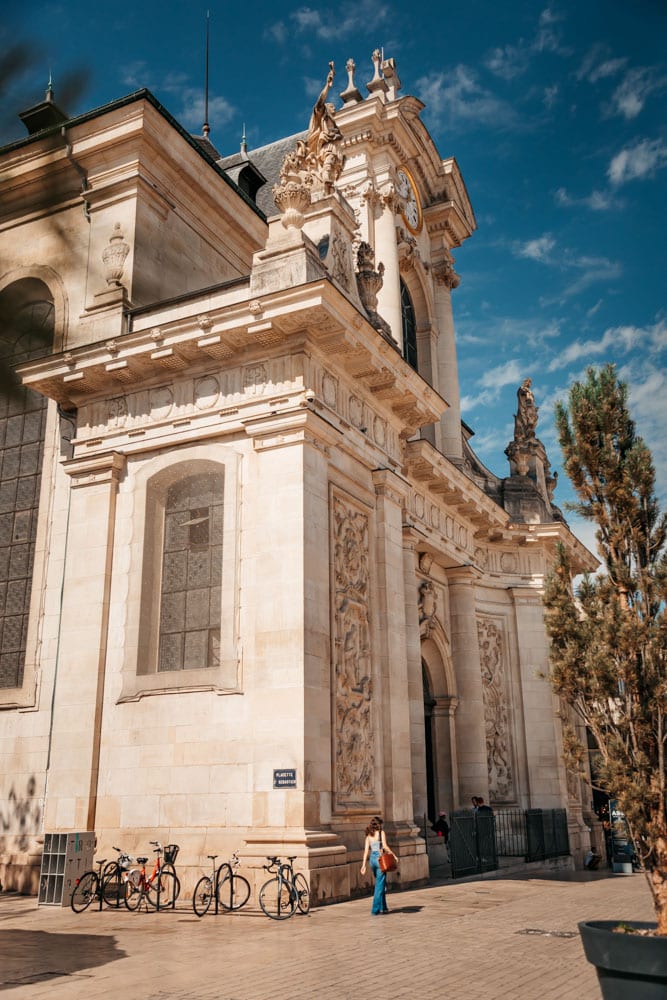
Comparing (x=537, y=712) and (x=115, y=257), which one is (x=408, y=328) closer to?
(x=115, y=257)

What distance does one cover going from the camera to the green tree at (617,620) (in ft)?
26.3

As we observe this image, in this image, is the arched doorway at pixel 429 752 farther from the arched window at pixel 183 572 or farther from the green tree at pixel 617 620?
the green tree at pixel 617 620

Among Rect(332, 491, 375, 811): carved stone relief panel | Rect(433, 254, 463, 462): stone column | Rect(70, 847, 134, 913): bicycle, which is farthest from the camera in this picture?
Rect(433, 254, 463, 462): stone column

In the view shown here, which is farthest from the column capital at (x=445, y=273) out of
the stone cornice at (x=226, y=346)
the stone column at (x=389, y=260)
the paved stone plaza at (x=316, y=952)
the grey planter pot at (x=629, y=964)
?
the grey planter pot at (x=629, y=964)

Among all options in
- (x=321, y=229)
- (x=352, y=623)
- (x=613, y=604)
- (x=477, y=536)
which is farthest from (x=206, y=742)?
(x=477, y=536)

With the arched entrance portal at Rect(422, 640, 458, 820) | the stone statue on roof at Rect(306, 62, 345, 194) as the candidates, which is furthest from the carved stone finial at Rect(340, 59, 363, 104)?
the arched entrance portal at Rect(422, 640, 458, 820)

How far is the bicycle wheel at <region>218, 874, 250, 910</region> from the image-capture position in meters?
13.1

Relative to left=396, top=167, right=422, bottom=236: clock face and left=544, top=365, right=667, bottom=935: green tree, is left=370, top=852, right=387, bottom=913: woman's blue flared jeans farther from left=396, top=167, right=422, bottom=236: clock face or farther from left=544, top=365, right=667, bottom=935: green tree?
left=396, top=167, right=422, bottom=236: clock face

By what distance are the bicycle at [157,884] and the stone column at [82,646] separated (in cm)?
184

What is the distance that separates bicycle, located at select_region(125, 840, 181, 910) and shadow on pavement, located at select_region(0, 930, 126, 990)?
7.37 feet

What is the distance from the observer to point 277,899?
1241cm

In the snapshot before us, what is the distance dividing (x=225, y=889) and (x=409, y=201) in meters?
20.6

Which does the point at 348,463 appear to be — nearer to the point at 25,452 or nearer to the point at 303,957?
the point at 25,452

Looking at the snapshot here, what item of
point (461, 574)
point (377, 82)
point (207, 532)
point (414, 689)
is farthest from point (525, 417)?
point (207, 532)
